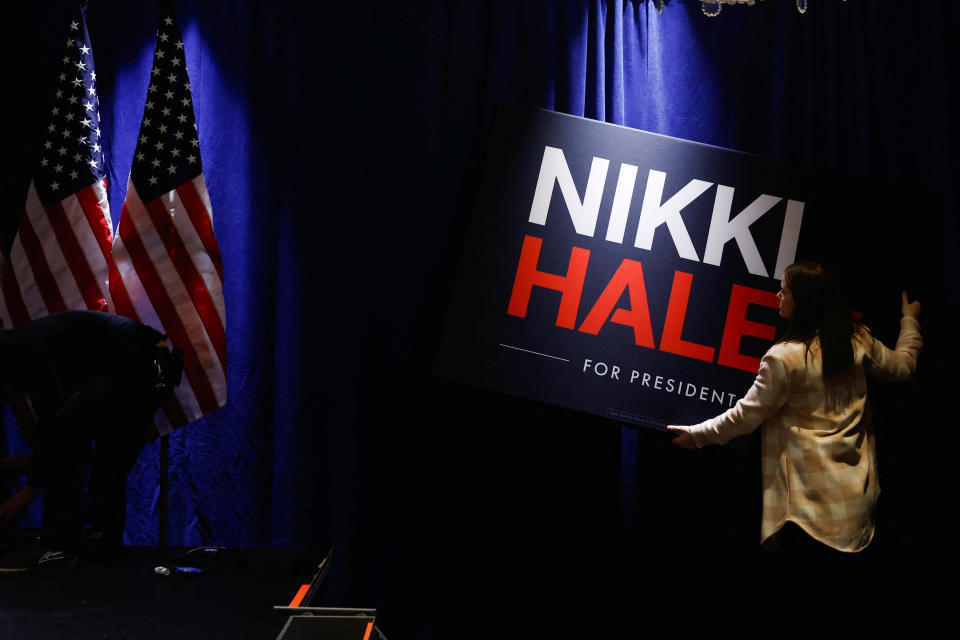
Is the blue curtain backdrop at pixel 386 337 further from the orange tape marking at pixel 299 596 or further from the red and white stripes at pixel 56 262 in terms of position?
the orange tape marking at pixel 299 596

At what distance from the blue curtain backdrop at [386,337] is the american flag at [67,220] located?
0.25 metres

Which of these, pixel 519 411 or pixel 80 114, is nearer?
pixel 80 114

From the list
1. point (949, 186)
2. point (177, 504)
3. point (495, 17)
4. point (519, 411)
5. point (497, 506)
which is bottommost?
point (177, 504)

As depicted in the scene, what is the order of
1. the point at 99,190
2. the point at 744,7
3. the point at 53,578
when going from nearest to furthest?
the point at 53,578
the point at 99,190
the point at 744,7

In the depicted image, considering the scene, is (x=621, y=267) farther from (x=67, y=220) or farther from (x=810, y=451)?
(x=67, y=220)

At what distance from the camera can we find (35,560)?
2.01 m

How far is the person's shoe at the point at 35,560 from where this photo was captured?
6.40 feet

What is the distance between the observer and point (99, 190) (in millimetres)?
2768

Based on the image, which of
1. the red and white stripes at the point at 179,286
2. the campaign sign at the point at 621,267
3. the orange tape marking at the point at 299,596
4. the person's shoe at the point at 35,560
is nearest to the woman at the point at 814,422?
the campaign sign at the point at 621,267

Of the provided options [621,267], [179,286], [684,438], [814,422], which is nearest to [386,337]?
[179,286]

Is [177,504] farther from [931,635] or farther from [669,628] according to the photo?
[931,635]

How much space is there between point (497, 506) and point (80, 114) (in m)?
2.37

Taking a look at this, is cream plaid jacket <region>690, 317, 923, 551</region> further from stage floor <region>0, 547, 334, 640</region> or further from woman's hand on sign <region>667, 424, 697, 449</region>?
stage floor <region>0, 547, 334, 640</region>

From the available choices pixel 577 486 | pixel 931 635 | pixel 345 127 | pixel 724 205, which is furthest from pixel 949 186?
pixel 345 127
